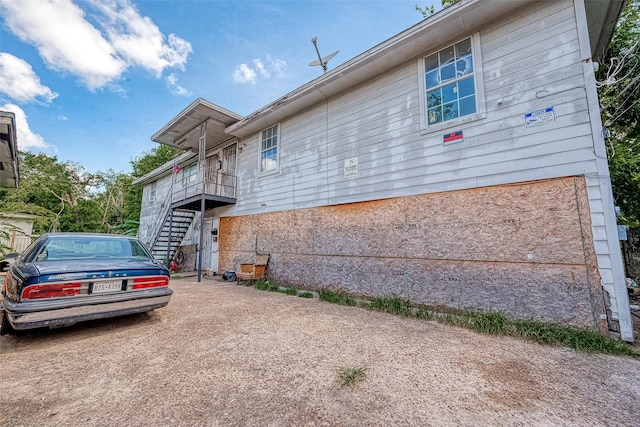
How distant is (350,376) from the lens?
2422 millimetres

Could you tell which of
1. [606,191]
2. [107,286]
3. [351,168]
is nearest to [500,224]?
[606,191]

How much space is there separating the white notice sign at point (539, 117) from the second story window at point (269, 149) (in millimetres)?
6566

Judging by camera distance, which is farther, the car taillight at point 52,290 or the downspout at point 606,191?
the downspout at point 606,191

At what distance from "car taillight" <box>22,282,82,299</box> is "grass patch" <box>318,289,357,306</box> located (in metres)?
4.47

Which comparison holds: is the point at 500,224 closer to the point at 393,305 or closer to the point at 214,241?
the point at 393,305

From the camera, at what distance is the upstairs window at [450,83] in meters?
4.77

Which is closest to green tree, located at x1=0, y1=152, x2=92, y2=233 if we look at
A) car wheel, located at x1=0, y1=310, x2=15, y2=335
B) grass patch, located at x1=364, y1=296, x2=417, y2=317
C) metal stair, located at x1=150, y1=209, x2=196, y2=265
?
metal stair, located at x1=150, y1=209, x2=196, y2=265

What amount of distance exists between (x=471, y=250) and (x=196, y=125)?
1038cm

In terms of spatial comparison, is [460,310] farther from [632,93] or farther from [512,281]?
[632,93]

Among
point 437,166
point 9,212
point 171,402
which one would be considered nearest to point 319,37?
point 437,166

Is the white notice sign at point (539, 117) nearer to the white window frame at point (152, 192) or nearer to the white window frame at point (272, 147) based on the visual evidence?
the white window frame at point (272, 147)

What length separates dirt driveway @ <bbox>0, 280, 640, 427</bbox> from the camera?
1.87 meters

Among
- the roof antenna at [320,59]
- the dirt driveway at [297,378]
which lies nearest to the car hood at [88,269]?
the dirt driveway at [297,378]

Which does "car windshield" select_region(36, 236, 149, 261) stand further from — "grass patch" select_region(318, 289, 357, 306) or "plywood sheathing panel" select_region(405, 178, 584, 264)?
"plywood sheathing panel" select_region(405, 178, 584, 264)
